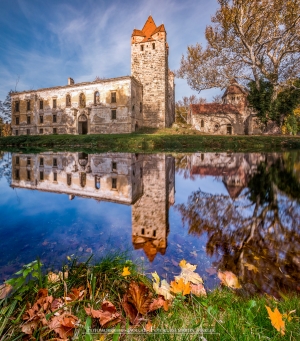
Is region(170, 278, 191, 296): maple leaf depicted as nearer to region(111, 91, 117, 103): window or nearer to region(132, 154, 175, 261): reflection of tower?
region(132, 154, 175, 261): reflection of tower

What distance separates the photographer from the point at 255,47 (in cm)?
1975

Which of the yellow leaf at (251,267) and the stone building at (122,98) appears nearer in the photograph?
the yellow leaf at (251,267)

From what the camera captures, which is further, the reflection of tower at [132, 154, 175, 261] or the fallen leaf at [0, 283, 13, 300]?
the reflection of tower at [132, 154, 175, 261]

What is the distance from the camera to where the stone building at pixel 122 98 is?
81.4ft

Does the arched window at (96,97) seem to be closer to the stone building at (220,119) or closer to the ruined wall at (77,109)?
the ruined wall at (77,109)

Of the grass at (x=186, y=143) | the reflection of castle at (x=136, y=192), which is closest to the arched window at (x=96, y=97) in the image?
the grass at (x=186, y=143)

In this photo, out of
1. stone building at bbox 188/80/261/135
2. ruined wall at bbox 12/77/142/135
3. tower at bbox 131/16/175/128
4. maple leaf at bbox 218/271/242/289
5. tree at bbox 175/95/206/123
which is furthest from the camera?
tree at bbox 175/95/206/123

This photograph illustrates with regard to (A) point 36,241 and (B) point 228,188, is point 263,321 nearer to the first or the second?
(A) point 36,241

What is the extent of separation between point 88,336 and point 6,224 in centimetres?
203

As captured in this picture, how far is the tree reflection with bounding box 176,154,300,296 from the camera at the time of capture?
5.07 ft

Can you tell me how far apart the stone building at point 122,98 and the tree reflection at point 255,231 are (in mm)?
21965

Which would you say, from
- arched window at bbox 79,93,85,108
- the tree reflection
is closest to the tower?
arched window at bbox 79,93,85,108

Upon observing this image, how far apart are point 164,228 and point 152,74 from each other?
2746cm

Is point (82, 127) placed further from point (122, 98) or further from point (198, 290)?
point (198, 290)
